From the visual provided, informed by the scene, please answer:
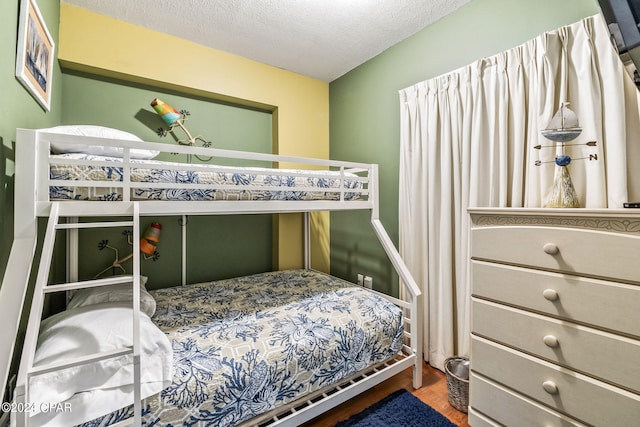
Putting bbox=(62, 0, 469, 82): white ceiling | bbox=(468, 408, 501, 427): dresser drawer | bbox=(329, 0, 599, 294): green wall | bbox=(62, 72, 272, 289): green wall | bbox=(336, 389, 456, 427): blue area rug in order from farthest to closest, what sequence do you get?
bbox=(62, 72, 272, 289): green wall
bbox=(62, 0, 469, 82): white ceiling
bbox=(329, 0, 599, 294): green wall
bbox=(336, 389, 456, 427): blue area rug
bbox=(468, 408, 501, 427): dresser drawer

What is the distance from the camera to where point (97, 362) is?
3.41 ft

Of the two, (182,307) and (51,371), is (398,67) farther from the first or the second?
(51,371)

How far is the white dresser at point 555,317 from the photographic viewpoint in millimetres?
1021

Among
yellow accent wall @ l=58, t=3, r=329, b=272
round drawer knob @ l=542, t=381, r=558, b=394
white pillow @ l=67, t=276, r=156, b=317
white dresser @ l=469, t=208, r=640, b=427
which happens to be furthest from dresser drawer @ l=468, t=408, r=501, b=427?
yellow accent wall @ l=58, t=3, r=329, b=272

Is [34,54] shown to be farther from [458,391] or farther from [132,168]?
[458,391]

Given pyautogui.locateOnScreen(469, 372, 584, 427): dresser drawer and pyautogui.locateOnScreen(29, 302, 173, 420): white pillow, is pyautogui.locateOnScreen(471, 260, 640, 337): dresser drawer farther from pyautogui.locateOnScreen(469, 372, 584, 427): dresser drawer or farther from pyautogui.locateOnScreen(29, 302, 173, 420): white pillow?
pyautogui.locateOnScreen(29, 302, 173, 420): white pillow

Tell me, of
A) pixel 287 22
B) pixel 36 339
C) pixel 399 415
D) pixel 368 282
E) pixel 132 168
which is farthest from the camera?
pixel 368 282

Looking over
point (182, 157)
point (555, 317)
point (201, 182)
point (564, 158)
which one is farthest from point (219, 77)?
point (555, 317)

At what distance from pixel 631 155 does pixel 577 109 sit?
33 centimetres

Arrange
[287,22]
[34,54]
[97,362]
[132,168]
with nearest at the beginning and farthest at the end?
[97,362], [132,168], [34,54], [287,22]

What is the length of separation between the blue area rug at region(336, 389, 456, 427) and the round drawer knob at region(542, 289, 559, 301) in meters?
0.88

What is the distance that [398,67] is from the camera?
2.42 metres

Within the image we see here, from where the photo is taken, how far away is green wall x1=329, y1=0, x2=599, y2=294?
66.6 inches

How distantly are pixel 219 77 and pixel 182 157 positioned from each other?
78 cm
